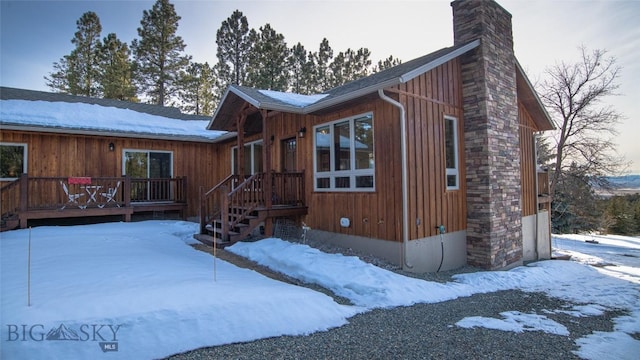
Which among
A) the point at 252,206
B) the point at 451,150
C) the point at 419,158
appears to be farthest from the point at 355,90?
the point at 252,206

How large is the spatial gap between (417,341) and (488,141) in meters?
5.52

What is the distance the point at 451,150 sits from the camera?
7.83m

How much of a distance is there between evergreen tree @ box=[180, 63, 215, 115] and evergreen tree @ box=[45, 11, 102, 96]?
18.6 ft

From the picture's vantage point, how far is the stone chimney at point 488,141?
7648mm

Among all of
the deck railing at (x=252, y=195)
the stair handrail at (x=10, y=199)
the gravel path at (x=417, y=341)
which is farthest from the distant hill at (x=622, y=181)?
the stair handrail at (x=10, y=199)

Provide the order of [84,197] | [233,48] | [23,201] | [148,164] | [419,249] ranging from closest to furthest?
[419,249]
[23,201]
[84,197]
[148,164]
[233,48]

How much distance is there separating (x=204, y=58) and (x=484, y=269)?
83.8 feet

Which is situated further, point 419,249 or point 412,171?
point 419,249

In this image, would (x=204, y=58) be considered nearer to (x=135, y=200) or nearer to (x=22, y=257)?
(x=135, y=200)

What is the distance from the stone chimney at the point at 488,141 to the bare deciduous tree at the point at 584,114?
51.1 feet

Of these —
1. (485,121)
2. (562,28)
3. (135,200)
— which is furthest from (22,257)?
(562,28)

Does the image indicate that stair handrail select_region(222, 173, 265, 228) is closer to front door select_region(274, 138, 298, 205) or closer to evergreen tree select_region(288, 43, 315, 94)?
front door select_region(274, 138, 298, 205)

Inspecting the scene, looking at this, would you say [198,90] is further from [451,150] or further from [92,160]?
[451,150]

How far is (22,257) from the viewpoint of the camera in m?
6.15
